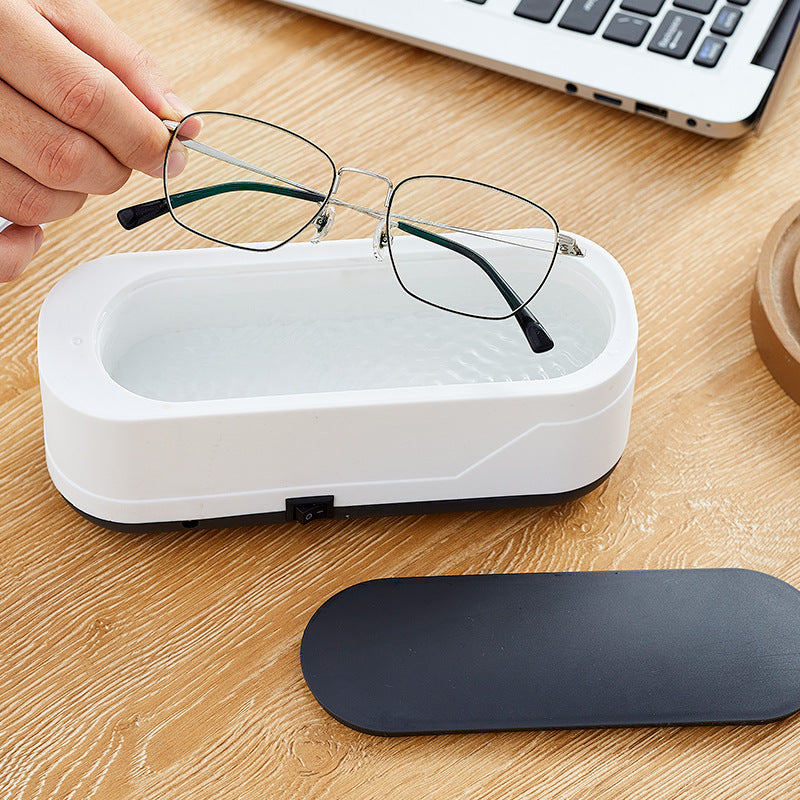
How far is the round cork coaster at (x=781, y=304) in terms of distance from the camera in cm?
75

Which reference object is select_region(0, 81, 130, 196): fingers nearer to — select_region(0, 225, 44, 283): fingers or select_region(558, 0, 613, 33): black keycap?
select_region(0, 225, 44, 283): fingers

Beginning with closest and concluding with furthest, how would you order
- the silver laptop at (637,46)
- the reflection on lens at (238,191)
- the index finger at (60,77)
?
the index finger at (60,77), the reflection on lens at (238,191), the silver laptop at (637,46)

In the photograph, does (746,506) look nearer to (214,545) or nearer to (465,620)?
(465,620)

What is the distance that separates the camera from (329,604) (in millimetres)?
647

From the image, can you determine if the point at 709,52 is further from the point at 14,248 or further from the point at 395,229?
the point at 14,248

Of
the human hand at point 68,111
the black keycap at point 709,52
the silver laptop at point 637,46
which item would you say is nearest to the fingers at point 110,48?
the human hand at point 68,111

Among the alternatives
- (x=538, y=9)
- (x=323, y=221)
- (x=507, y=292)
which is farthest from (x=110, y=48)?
(x=538, y=9)

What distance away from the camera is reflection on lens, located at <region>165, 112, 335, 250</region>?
685mm

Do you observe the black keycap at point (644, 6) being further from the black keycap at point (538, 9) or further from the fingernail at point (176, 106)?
the fingernail at point (176, 106)

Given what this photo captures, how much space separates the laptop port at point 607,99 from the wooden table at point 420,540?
0.02m

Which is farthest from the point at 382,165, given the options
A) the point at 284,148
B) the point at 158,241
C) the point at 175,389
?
the point at 175,389

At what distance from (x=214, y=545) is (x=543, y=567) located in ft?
0.70

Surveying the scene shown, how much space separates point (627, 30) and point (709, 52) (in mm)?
73

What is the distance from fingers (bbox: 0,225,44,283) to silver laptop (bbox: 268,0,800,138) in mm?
432
